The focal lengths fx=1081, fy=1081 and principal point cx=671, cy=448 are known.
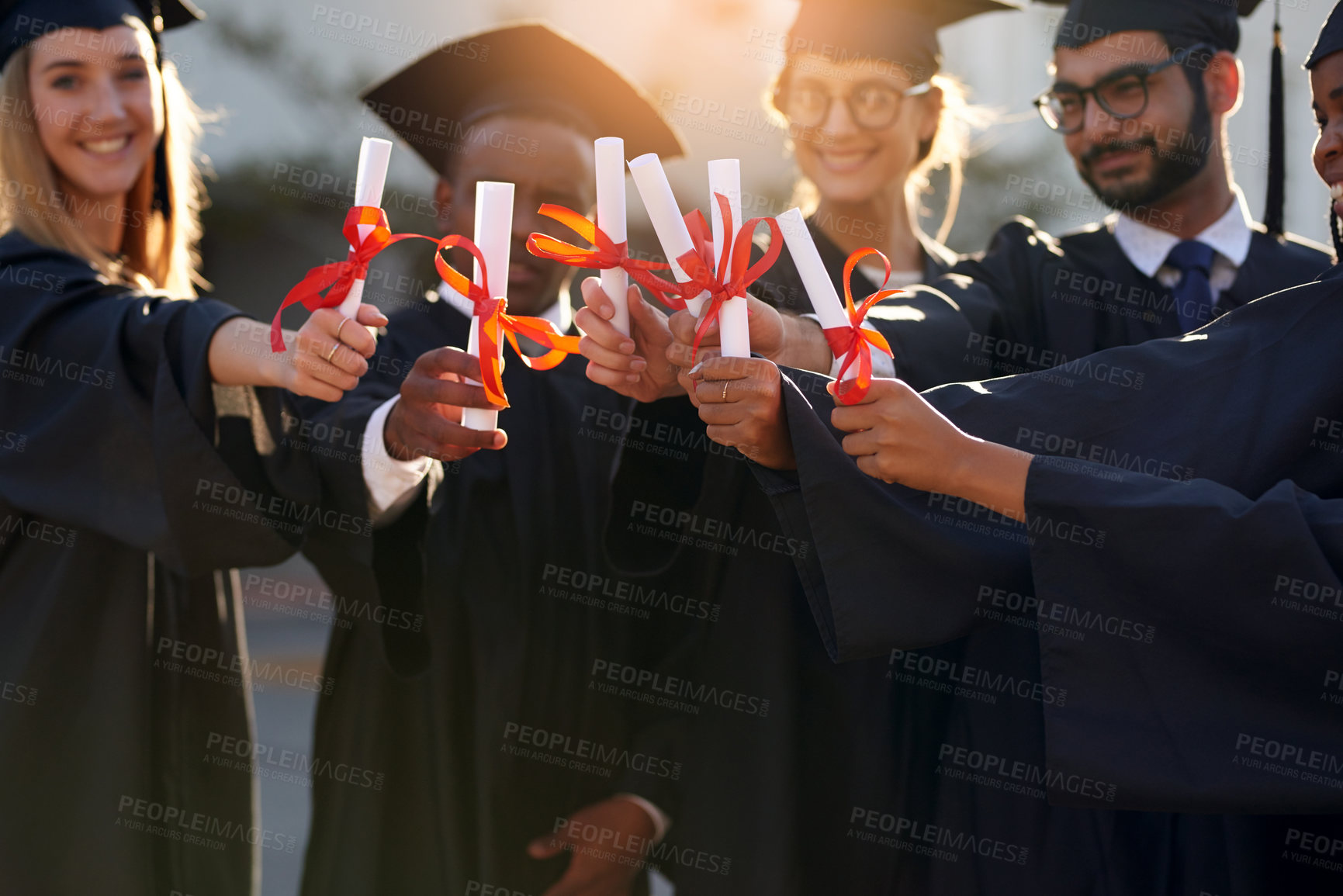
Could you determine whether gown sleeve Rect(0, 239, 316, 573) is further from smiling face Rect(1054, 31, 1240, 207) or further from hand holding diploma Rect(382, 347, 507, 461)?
smiling face Rect(1054, 31, 1240, 207)

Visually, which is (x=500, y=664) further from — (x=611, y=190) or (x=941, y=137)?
(x=941, y=137)

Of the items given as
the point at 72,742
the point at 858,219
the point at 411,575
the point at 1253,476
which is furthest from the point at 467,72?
the point at 1253,476

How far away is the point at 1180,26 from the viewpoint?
10.2ft

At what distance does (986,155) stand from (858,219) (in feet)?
63.5

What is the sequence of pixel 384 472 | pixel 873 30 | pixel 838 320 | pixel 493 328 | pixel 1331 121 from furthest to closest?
pixel 873 30 → pixel 384 472 → pixel 1331 121 → pixel 493 328 → pixel 838 320

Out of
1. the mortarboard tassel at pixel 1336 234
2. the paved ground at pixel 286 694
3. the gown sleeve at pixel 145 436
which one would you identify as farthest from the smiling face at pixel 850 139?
the paved ground at pixel 286 694

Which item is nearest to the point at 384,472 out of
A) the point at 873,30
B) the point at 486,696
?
the point at 486,696

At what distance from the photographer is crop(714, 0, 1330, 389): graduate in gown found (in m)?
2.91

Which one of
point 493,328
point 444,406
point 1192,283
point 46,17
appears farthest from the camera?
point 46,17

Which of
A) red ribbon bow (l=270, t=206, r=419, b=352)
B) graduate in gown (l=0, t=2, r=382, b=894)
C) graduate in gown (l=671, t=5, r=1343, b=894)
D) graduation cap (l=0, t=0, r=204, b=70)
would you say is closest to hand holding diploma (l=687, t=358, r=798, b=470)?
graduate in gown (l=671, t=5, r=1343, b=894)

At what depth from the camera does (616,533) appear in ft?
9.22

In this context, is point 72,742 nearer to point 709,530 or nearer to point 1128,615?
point 709,530

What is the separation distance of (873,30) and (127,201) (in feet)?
7.80

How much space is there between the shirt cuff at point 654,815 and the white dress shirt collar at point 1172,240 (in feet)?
6.71
